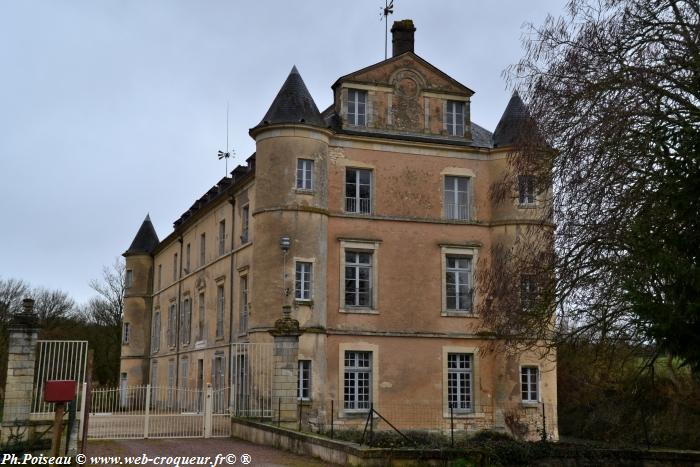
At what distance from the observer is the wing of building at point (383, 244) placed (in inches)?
906

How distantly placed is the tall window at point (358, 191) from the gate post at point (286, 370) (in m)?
6.69

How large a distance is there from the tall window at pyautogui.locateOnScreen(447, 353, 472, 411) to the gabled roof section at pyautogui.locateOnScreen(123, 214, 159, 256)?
22903 mm

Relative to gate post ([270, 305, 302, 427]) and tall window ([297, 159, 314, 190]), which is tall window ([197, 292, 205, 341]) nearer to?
tall window ([297, 159, 314, 190])

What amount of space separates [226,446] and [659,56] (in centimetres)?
1137

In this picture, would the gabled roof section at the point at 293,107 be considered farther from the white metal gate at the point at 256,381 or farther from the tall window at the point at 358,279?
the white metal gate at the point at 256,381

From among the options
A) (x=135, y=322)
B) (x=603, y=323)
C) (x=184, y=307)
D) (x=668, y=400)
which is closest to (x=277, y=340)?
(x=603, y=323)

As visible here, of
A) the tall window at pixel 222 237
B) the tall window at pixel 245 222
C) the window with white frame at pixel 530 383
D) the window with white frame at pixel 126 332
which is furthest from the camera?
the window with white frame at pixel 126 332

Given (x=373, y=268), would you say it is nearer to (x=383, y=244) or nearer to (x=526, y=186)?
(x=383, y=244)

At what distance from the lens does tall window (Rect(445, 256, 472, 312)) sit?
2503 cm

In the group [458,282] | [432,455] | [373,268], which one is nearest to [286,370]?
[432,455]

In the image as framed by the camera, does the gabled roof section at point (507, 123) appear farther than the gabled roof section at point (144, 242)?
No

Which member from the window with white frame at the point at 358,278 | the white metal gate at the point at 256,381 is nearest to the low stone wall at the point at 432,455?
the white metal gate at the point at 256,381

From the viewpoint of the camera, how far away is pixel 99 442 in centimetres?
→ 1772

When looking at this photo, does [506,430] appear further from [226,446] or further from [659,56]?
[659,56]
